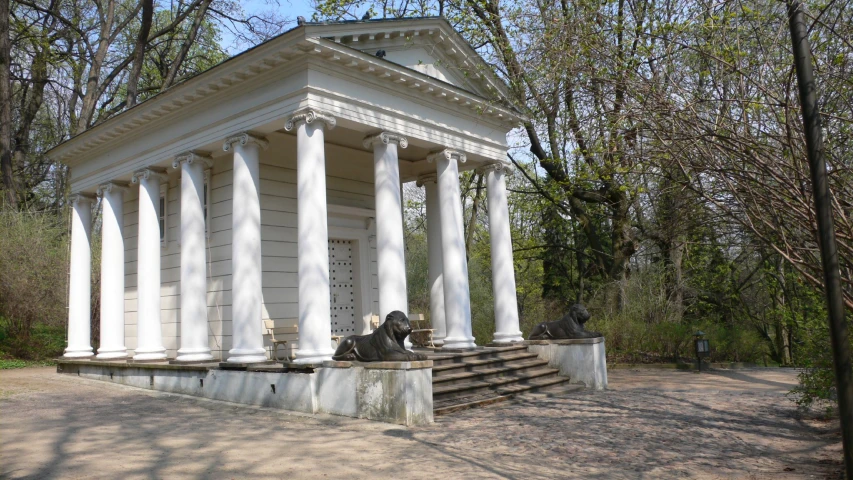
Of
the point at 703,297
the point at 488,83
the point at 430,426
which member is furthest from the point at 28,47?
the point at 703,297

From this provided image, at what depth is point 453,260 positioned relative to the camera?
12586mm

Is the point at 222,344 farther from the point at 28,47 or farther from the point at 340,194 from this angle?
the point at 28,47

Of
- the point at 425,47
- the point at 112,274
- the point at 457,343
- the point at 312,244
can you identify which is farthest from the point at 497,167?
the point at 112,274

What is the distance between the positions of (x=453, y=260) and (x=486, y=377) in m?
2.44

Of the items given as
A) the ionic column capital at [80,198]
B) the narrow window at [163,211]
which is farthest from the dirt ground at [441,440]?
the ionic column capital at [80,198]

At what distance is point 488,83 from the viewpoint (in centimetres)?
1337

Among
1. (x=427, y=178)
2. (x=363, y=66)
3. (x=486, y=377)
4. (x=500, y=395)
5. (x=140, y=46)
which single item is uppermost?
(x=140, y=46)

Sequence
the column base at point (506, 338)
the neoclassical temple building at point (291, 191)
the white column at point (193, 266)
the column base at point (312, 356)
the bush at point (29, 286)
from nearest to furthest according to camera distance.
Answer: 1. the column base at point (312, 356)
2. the neoclassical temple building at point (291, 191)
3. the white column at point (193, 266)
4. the column base at point (506, 338)
5. the bush at point (29, 286)

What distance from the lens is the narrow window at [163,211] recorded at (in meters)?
14.5

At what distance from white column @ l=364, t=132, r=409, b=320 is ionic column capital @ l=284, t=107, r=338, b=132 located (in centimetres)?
116

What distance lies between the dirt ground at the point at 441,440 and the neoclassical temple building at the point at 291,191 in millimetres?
2010

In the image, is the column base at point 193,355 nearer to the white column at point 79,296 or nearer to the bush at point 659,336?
the white column at point 79,296

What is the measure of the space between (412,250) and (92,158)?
59.1 ft

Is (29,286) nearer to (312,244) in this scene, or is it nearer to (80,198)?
(80,198)
